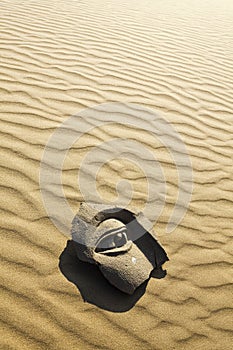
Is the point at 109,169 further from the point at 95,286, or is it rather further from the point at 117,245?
the point at 95,286

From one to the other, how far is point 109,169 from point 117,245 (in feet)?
3.12

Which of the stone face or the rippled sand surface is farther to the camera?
the stone face

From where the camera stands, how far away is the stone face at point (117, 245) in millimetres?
2279

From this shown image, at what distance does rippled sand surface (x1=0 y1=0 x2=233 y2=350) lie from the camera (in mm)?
2139

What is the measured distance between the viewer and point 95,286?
2.29 meters

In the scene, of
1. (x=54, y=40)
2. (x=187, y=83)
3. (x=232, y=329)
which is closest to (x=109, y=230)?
(x=232, y=329)

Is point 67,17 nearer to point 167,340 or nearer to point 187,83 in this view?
point 187,83

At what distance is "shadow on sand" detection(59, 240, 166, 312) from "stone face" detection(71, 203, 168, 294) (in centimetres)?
6

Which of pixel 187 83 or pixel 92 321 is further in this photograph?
pixel 187 83

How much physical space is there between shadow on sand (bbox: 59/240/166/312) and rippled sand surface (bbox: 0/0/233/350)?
0.13 ft

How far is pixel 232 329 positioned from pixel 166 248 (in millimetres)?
658

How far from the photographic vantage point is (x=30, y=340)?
1985mm

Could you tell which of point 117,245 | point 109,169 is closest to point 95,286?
point 117,245

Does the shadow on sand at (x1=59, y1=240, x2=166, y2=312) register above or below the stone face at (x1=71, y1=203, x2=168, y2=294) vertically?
below
